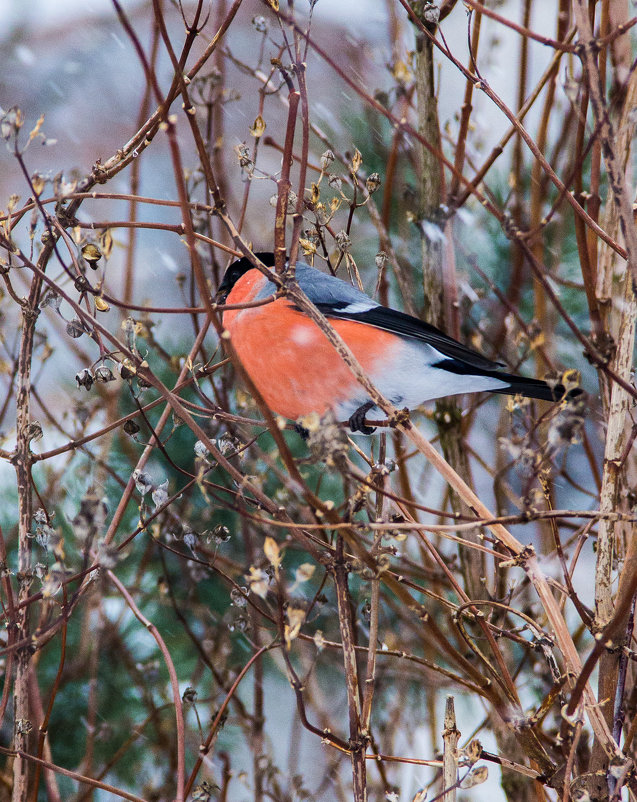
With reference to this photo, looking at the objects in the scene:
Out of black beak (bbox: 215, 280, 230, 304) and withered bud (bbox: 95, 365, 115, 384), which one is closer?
withered bud (bbox: 95, 365, 115, 384)

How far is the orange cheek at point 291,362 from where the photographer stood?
3.48 ft

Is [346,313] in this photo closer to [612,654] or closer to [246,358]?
[246,358]

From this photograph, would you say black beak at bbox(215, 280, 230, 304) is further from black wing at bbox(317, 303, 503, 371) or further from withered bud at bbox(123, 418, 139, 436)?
withered bud at bbox(123, 418, 139, 436)

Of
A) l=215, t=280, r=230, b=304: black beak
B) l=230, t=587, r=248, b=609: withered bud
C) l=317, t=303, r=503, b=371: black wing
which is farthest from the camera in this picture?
l=215, t=280, r=230, b=304: black beak

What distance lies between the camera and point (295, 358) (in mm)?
1071

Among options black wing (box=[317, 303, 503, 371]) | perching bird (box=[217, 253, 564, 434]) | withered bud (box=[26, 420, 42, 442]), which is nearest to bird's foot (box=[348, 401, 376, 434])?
perching bird (box=[217, 253, 564, 434])

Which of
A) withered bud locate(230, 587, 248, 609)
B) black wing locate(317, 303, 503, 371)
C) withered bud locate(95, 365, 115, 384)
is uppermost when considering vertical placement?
black wing locate(317, 303, 503, 371)

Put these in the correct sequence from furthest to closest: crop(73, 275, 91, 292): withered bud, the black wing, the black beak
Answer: the black beak < the black wing < crop(73, 275, 91, 292): withered bud

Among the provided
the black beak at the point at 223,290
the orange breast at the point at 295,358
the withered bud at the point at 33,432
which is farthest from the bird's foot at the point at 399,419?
the black beak at the point at 223,290

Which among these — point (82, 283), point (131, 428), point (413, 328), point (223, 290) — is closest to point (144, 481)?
point (131, 428)

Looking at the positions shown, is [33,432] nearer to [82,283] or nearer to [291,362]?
[82,283]

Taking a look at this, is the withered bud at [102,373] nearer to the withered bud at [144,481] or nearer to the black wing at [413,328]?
the withered bud at [144,481]

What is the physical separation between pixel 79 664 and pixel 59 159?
2496 mm

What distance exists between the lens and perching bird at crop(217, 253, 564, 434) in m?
1.06
